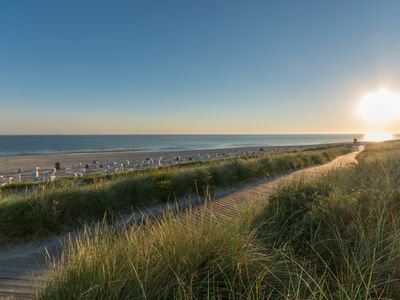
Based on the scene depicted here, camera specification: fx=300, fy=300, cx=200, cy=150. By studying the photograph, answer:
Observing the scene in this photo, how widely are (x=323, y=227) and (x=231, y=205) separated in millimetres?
3836

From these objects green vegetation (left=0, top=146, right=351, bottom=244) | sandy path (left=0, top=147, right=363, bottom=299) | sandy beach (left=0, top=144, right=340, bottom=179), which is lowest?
sandy beach (left=0, top=144, right=340, bottom=179)

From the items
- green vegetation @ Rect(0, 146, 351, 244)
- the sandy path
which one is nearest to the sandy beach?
green vegetation @ Rect(0, 146, 351, 244)

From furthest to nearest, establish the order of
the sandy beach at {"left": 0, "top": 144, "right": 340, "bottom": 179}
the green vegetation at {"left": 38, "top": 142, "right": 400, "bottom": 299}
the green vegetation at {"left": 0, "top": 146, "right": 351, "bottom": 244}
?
1. the sandy beach at {"left": 0, "top": 144, "right": 340, "bottom": 179}
2. the green vegetation at {"left": 0, "top": 146, "right": 351, "bottom": 244}
3. the green vegetation at {"left": 38, "top": 142, "right": 400, "bottom": 299}

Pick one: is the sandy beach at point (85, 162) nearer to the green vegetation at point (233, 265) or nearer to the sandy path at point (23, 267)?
the sandy path at point (23, 267)

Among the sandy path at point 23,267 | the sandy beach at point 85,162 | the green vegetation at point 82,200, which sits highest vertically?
the green vegetation at point 82,200

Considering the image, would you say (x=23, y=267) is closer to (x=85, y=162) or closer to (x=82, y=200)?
(x=82, y=200)

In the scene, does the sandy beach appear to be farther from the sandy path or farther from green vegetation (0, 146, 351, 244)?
the sandy path

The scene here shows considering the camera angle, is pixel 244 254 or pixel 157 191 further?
pixel 157 191

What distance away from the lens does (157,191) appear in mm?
8133

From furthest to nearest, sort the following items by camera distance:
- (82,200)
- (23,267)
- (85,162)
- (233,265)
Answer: (85,162), (82,200), (23,267), (233,265)

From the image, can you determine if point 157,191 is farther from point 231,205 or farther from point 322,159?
point 322,159

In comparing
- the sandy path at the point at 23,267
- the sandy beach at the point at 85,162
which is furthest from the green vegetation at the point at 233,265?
the sandy beach at the point at 85,162

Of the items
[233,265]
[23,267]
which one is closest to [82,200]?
[23,267]

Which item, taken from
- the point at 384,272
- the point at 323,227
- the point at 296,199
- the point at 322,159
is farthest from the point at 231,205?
the point at 322,159
